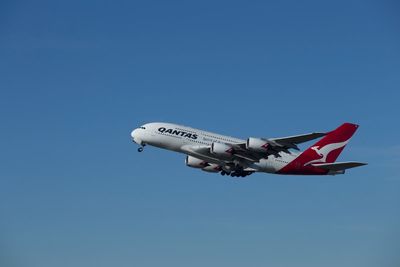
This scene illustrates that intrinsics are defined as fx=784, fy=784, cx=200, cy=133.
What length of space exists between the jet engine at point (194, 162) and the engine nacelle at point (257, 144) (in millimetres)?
8933

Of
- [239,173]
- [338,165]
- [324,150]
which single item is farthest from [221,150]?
[324,150]

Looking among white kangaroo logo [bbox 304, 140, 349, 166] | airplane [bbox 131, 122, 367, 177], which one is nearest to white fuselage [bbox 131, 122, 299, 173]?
airplane [bbox 131, 122, 367, 177]

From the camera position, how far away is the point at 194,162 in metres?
84.7

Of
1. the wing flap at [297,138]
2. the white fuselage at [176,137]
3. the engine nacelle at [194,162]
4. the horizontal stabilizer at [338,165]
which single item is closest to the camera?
the wing flap at [297,138]

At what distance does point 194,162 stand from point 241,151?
28.4 feet

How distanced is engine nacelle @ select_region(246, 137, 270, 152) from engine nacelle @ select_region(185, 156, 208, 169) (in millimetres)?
8957

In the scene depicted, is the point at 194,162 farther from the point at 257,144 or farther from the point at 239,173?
the point at 257,144

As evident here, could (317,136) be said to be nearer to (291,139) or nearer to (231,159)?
(291,139)

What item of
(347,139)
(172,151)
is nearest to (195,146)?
(172,151)

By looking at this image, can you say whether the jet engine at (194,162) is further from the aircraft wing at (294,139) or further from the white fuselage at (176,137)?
the aircraft wing at (294,139)

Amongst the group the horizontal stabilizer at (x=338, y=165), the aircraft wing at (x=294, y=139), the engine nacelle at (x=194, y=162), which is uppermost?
the engine nacelle at (x=194, y=162)

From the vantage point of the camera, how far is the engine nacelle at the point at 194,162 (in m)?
84.2

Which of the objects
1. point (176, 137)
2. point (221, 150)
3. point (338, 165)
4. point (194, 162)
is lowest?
point (338, 165)

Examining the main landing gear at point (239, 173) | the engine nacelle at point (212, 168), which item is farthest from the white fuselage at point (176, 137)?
the engine nacelle at point (212, 168)
